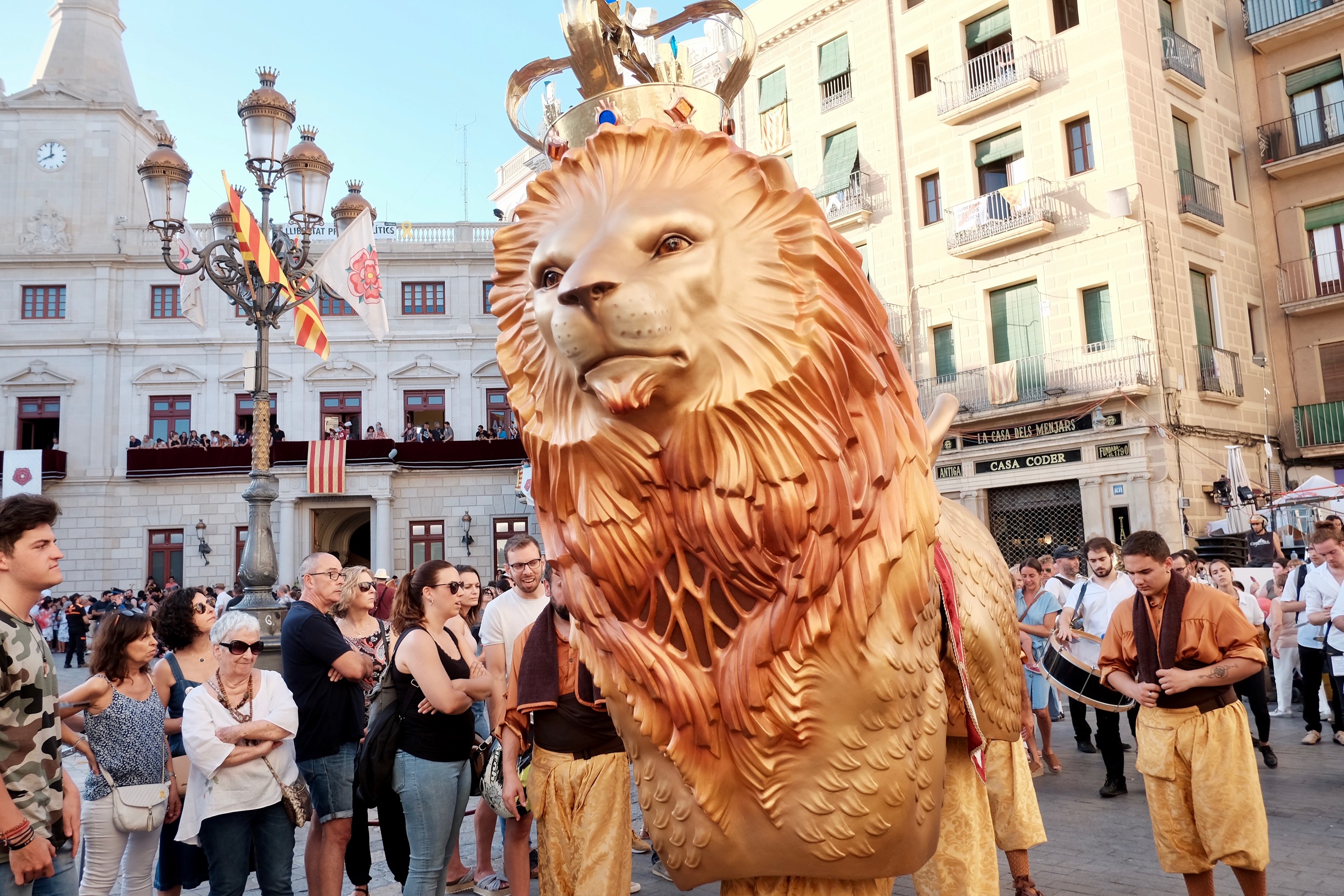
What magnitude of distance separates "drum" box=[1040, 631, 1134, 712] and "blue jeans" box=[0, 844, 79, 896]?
4.71 metres

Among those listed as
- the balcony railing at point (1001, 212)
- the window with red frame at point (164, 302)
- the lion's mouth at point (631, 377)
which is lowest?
the lion's mouth at point (631, 377)

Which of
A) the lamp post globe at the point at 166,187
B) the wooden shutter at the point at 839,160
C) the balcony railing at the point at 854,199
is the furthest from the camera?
the wooden shutter at the point at 839,160

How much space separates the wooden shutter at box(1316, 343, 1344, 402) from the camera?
745 inches

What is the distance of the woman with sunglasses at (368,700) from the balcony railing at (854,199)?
18.1 m

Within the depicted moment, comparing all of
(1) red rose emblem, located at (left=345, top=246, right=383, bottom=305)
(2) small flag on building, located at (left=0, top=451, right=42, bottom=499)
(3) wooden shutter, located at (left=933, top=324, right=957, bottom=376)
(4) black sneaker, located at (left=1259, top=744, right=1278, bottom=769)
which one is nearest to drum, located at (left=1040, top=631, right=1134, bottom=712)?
(4) black sneaker, located at (left=1259, top=744, right=1278, bottom=769)

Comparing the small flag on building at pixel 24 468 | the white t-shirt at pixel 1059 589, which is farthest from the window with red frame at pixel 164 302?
the white t-shirt at pixel 1059 589

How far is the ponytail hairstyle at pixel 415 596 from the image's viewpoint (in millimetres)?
3986

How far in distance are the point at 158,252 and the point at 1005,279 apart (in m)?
26.1

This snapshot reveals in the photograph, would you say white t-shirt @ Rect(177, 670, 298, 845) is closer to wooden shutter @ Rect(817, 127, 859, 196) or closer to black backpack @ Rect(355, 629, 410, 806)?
black backpack @ Rect(355, 629, 410, 806)

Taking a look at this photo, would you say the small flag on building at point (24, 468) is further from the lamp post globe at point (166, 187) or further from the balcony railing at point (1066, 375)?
the balcony railing at point (1066, 375)

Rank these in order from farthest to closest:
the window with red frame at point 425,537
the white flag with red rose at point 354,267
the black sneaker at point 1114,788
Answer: the window with red frame at point 425,537 < the white flag with red rose at point 354,267 < the black sneaker at point 1114,788

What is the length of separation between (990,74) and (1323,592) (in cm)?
1545

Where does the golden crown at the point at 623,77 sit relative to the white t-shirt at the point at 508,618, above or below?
above

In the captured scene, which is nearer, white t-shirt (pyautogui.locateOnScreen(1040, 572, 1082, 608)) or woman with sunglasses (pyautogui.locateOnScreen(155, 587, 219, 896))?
woman with sunglasses (pyautogui.locateOnScreen(155, 587, 219, 896))
